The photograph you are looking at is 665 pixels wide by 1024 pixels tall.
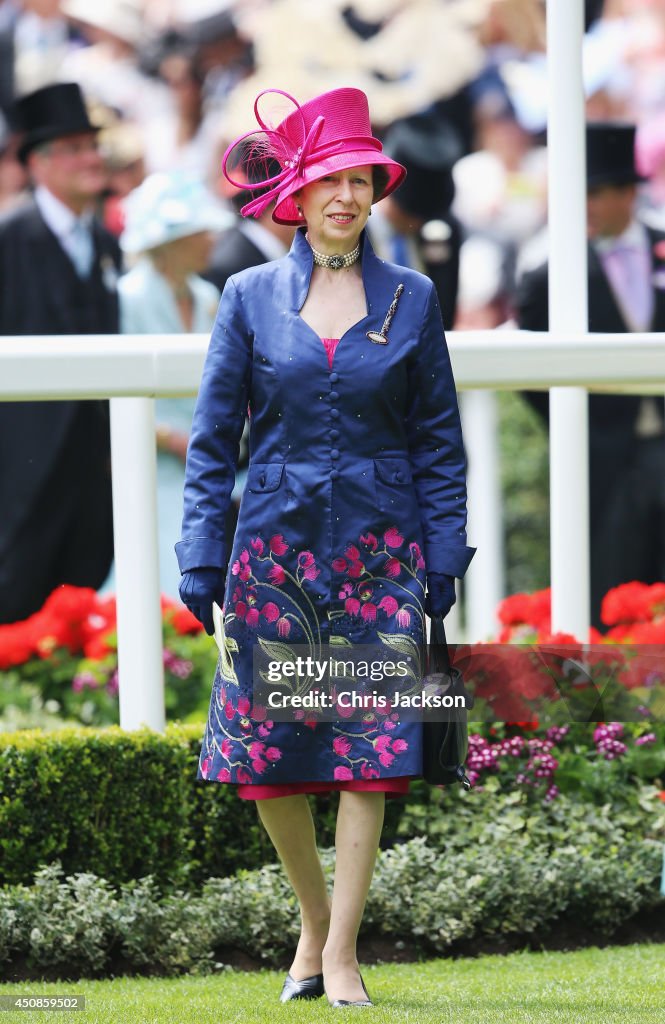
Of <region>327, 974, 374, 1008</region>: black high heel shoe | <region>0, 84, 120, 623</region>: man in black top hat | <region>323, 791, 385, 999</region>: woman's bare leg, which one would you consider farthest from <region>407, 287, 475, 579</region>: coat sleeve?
<region>0, 84, 120, 623</region>: man in black top hat

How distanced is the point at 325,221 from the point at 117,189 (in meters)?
4.79

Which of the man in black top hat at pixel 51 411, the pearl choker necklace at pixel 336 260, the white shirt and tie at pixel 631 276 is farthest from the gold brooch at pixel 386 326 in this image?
the white shirt and tie at pixel 631 276

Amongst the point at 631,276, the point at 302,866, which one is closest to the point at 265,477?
the point at 302,866

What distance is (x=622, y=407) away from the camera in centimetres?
846

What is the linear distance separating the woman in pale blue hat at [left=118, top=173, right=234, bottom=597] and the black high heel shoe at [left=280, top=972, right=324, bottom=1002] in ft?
13.5

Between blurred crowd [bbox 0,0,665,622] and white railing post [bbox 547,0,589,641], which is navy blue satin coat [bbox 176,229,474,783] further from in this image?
blurred crowd [bbox 0,0,665,622]

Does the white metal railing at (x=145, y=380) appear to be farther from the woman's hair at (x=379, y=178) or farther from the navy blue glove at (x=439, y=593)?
the navy blue glove at (x=439, y=593)

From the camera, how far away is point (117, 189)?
8.09 m

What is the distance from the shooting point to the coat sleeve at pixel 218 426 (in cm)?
344

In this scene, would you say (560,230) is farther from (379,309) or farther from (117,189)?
(117,189)

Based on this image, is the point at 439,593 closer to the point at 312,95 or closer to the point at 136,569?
the point at 136,569

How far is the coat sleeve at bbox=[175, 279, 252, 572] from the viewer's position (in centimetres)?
344

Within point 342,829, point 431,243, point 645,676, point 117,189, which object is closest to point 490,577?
point 431,243

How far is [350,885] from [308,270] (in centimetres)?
118
